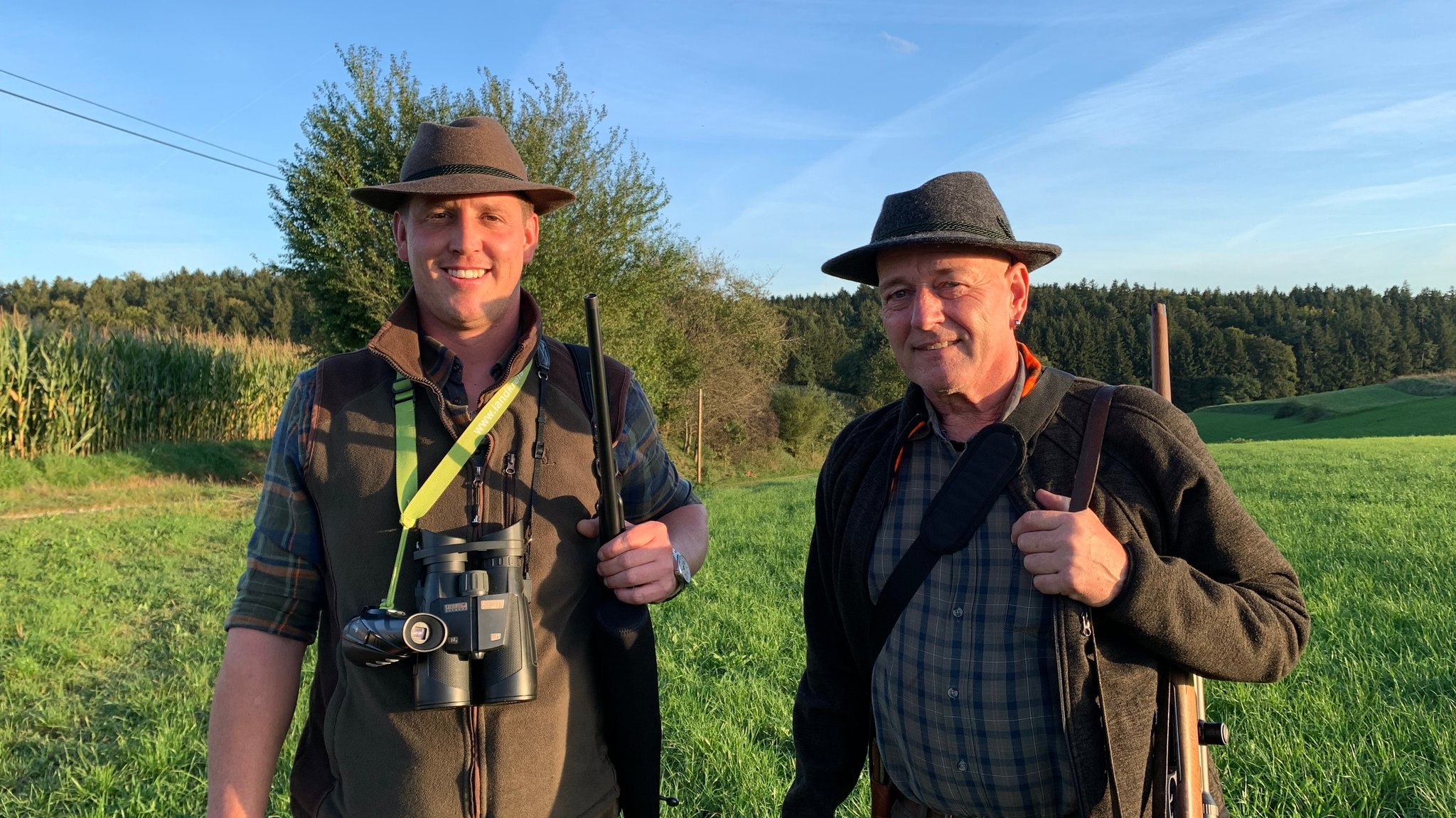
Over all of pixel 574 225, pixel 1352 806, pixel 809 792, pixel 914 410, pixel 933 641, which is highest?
pixel 574 225

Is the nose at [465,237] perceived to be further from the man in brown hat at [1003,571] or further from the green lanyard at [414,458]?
the man in brown hat at [1003,571]

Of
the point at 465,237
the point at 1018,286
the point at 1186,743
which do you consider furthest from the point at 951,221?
the point at 1186,743

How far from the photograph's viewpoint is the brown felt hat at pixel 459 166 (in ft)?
7.61

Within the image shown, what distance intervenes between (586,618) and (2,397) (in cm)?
2246

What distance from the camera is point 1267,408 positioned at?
62.2m

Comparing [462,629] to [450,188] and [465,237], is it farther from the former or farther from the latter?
[450,188]

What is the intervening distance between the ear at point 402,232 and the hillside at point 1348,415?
37341 millimetres

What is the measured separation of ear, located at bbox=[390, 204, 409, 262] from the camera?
8.10 ft

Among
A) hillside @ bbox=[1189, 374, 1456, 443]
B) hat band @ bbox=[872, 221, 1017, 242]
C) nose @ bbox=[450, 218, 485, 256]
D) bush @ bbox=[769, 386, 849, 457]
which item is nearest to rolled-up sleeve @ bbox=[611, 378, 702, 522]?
nose @ bbox=[450, 218, 485, 256]

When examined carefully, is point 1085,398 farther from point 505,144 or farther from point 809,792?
point 505,144

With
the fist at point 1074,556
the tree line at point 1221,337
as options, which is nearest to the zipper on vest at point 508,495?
the fist at point 1074,556

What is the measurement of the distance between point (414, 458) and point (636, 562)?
0.63 meters

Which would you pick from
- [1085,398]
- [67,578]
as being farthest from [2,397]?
[1085,398]

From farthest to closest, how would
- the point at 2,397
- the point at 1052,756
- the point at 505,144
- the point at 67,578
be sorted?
the point at 2,397
the point at 67,578
the point at 505,144
the point at 1052,756
